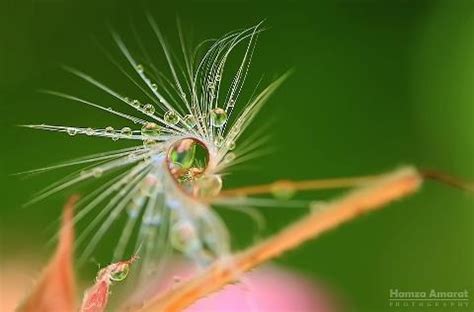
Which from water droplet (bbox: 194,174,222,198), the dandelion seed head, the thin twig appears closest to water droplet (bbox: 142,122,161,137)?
the dandelion seed head

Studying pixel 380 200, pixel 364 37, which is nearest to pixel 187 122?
pixel 380 200

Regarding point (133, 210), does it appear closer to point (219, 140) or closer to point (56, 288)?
point (219, 140)

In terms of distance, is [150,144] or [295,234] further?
[150,144]

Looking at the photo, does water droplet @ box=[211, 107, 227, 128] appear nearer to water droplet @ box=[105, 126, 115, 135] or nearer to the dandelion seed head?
the dandelion seed head

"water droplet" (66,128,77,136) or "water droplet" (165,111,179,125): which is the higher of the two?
"water droplet" (66,128,77,136)

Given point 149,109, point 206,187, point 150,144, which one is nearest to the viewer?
point 206,187

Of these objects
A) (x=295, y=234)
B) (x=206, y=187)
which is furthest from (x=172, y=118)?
(x=295, y=234)

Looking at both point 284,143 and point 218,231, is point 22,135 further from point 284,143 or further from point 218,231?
point 218,231
